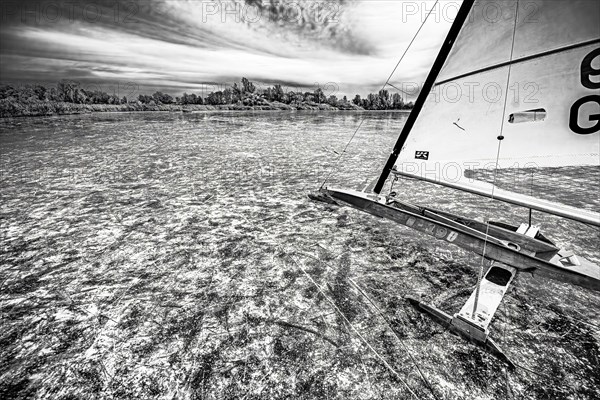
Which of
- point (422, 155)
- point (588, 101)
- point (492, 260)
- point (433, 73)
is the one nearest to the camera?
point (588, 101)

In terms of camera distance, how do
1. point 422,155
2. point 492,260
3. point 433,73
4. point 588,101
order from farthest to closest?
1. point 422,155
2. point 433,73
3. point 492,260
4. point 588,101

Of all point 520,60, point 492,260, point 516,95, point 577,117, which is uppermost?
point 520,60

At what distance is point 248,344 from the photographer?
7.06 ft

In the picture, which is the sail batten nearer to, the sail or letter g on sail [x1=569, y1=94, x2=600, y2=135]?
the sail

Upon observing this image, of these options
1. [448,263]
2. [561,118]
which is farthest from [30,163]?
[561,118]

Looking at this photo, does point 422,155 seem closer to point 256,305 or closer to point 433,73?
point 433,73

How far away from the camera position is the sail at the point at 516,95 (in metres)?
2.17

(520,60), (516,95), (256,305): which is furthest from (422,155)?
(256,305)

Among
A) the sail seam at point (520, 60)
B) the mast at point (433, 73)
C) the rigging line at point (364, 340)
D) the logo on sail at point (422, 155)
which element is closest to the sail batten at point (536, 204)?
the logo on sail at point (422, 155)

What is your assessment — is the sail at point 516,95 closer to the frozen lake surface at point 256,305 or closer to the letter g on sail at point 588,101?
the letter g on sail at point 588,101

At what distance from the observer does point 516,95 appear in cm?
258

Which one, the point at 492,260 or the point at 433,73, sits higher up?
the point at 433,73

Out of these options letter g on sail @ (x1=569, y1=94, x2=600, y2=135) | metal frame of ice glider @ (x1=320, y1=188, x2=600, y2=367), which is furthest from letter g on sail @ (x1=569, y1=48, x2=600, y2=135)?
metal frame of ice glider @ (x1=320, y1=188, x2=600, y2=367)

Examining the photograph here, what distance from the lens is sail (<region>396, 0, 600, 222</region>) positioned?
2.17m
